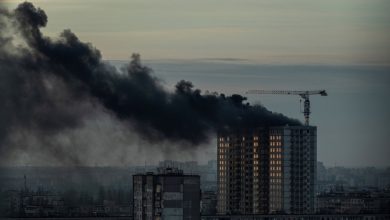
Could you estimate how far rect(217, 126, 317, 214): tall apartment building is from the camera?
61.7m

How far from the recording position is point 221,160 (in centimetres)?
6272

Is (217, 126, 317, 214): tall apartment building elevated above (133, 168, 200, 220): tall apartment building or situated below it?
above

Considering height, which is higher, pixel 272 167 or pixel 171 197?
pixel 272 167

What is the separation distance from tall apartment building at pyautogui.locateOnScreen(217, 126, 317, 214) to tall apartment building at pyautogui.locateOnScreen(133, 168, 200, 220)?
17184 mm

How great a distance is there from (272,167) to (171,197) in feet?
61.1

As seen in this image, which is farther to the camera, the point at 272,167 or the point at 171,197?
the point at 272,167

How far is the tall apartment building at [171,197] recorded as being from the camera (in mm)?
43625

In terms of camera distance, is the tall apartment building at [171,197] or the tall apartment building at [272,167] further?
the tall apartment building at [272,167]

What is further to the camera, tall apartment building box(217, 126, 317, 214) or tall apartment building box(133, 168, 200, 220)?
tall apartment building box(217, 126, 317, 214)

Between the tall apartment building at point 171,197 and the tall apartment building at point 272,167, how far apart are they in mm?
17184

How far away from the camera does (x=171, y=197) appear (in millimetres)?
43875

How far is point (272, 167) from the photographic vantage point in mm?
62250

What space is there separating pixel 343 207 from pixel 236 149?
25.5 ft

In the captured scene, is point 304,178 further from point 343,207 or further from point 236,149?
point 343,207
